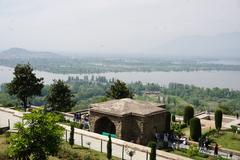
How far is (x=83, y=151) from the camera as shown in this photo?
2233 cm

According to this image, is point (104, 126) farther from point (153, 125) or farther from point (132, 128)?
point (153, 125)

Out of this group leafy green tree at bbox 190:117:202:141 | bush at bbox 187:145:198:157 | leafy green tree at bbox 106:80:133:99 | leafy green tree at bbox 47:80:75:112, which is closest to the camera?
bush at bbox 187:145:198:157

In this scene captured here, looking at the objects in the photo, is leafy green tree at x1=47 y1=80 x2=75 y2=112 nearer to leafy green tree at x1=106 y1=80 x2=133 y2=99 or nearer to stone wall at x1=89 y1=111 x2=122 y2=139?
leafy green tree at x1=106 y1=80 x2=133 y2=99

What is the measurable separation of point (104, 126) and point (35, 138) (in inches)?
515

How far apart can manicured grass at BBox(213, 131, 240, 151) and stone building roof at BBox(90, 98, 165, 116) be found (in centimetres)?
580

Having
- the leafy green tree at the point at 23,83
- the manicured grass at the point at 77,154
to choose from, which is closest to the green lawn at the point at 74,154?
the manicured grass at the point at 77,154

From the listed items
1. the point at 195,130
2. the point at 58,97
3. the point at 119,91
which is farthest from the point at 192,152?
the point at 58,97

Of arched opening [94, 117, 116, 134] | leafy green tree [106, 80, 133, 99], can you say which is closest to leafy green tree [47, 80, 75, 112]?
leafy green tree [106, 80, 133, 99]

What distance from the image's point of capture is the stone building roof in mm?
26406

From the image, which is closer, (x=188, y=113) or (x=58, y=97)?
(x=188, y=113)

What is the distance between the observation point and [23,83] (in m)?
35.6

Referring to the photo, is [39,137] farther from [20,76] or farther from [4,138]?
[20,76]

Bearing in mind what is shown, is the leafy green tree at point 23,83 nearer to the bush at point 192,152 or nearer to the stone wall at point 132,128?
the stone wall at point 132,128

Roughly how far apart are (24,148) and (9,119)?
17.2 m
